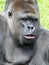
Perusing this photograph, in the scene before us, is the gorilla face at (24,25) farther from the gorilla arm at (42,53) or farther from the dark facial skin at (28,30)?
the gorilla arm at (42,53)

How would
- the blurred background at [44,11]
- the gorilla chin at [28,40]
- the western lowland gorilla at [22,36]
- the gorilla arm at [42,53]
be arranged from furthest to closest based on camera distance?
the blurred background at [44,11]
the gorilla arm at [42,53]
the western lowland gorilla at [22,36]
the gorilla chin at [28,40]

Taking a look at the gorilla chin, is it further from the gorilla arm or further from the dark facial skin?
the gorilla arm

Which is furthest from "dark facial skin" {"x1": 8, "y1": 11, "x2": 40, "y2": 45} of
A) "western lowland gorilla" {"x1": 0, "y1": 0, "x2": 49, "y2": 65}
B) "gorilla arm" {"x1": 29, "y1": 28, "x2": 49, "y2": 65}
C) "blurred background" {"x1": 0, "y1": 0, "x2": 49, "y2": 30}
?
"blurred background" {"x1": 0, "y1": 0, "x2": 49, "y2": 30}

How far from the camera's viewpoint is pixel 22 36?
629 cm

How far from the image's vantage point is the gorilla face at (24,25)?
6.20 meters

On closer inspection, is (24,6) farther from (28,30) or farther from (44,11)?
(44,11)

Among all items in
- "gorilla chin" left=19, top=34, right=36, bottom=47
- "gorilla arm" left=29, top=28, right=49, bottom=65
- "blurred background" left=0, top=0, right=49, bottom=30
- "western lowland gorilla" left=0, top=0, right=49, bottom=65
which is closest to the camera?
"gorilla chin" left=19, top=34, right=36, bottom=47

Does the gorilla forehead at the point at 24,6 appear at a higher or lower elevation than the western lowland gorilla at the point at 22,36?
higher

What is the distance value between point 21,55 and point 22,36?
358 millimetres

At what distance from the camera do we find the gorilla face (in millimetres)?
6199

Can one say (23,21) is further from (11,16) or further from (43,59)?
(43,59)

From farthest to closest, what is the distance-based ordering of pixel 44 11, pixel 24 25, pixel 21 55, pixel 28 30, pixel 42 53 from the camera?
1. pixel 44 11
2. pixel 42 53
3. pixel 21 55
4. pixel 24 25
5. pixel 28 30

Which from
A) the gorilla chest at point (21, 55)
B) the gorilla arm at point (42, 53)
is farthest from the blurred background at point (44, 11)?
the gorilla chest at point (21, 55)

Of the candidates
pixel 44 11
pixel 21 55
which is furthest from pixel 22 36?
pixel 44 11
